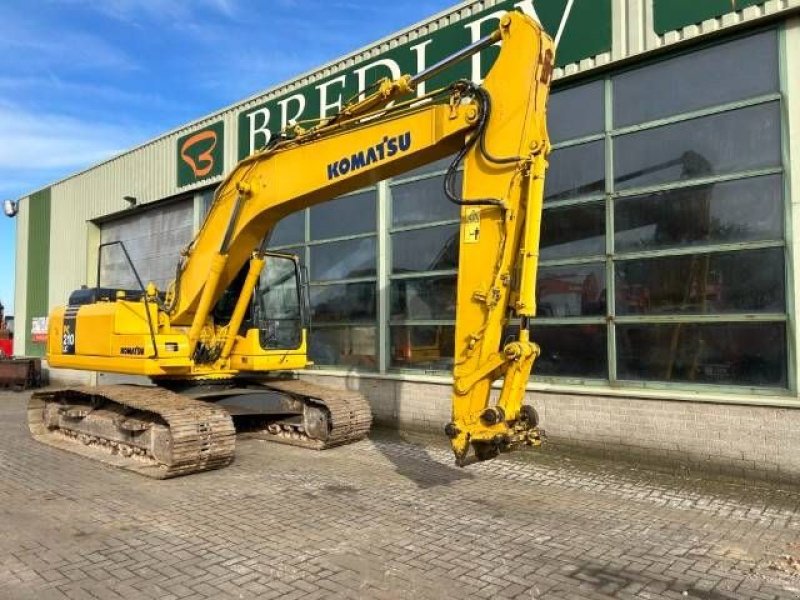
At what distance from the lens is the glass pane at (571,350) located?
8.47 metres

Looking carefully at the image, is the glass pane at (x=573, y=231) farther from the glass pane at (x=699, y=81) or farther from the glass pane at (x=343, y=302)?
the glass pane at (x=343, y=302)

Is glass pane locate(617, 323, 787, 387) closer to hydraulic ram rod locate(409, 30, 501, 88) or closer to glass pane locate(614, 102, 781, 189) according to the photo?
glass pane locate(614, 102, 781, 189)

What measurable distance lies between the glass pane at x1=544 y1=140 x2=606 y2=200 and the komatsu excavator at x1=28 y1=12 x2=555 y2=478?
5.42 feet

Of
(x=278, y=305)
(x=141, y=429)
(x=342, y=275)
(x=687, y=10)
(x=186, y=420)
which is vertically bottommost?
(x=141, y=429)

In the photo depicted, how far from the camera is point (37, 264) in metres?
20.3

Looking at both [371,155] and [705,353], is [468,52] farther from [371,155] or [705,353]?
[705,353]

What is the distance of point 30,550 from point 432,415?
5928 mm

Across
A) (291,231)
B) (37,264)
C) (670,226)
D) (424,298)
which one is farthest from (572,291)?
(37,264)

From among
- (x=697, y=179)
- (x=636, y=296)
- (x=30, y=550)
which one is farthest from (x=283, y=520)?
(x=697, y=179)

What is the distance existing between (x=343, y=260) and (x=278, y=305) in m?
2.48

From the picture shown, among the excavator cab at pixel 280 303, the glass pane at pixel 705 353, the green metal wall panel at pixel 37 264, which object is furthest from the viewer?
the green metal wall panel at pixel 37 264

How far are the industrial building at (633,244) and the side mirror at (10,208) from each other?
14.1 metres

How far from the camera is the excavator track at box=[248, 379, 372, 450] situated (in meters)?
8.78

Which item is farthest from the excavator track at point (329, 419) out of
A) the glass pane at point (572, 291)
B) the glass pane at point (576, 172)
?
the glass pane at point (576, 172)
